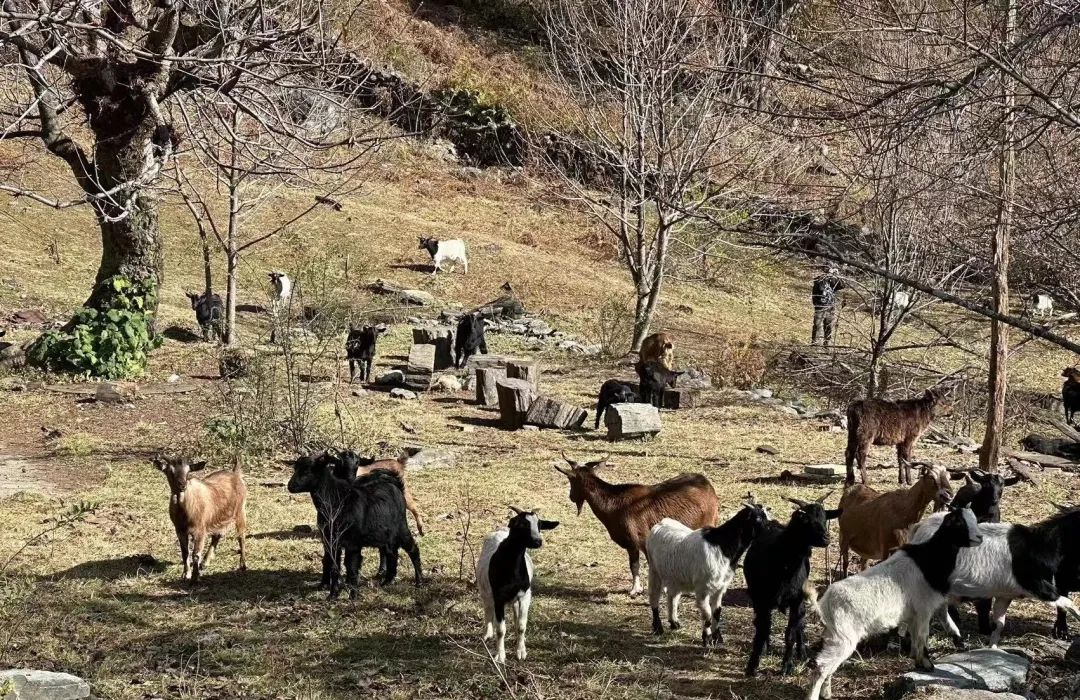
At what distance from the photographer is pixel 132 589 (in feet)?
30.1

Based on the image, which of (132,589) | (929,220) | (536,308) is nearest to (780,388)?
(929,220)

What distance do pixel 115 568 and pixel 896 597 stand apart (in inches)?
247

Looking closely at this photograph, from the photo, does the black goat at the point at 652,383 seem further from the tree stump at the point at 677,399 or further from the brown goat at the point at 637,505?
the brown goat at the point at 637,505

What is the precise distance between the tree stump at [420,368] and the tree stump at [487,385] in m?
1.20

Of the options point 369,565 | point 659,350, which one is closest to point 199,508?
point 369,565

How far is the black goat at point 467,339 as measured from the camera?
66.1 feet

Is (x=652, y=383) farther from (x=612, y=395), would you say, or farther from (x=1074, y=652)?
(x=1074, y=652)

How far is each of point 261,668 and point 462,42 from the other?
121 feet

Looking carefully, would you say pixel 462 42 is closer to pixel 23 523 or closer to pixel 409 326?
pixel 409 326

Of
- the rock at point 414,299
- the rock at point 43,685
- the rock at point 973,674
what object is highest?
the rock at point 414,299

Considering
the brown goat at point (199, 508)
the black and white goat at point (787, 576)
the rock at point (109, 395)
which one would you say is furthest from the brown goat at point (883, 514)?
the rock at point (109, 395)

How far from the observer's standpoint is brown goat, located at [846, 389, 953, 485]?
13289 mm

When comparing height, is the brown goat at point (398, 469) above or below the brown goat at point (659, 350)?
below

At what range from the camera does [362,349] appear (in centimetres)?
1817
